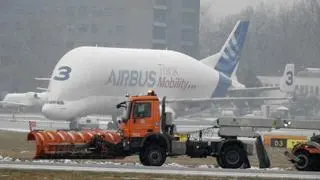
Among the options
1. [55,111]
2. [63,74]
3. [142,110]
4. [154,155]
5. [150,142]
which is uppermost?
[63,74]

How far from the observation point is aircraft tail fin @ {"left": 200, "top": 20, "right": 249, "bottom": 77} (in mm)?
84438

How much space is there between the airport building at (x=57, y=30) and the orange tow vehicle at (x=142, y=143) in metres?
82.7

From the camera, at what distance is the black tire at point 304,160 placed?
113ft

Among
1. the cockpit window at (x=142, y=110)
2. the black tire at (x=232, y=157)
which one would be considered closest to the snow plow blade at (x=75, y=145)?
the cockpit window at (x=142, y=110)

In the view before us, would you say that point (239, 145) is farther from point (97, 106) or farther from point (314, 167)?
point (97, 106)

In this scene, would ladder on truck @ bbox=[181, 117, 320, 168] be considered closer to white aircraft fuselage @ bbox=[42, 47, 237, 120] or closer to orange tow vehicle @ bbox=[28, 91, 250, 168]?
orange tow vehicle @ bbox=[28, 91, 250, 168]

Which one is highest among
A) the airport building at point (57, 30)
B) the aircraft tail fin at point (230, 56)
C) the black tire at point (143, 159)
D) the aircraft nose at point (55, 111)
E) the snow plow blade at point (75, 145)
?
the airport building at point (57, 30)

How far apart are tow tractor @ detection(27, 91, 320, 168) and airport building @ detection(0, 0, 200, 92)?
271 feet

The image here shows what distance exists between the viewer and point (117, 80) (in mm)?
74250

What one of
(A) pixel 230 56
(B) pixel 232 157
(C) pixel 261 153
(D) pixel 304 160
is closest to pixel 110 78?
(A) pixel 230 56

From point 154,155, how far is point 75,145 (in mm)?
2770

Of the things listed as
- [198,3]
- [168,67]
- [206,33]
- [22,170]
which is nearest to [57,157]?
[22,170]

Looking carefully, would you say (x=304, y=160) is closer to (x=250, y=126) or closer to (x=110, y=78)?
(x=250, y=126)

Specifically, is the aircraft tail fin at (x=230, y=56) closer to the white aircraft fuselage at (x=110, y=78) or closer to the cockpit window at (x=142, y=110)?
the white aircraft fuselage at (x=110, y=78)
